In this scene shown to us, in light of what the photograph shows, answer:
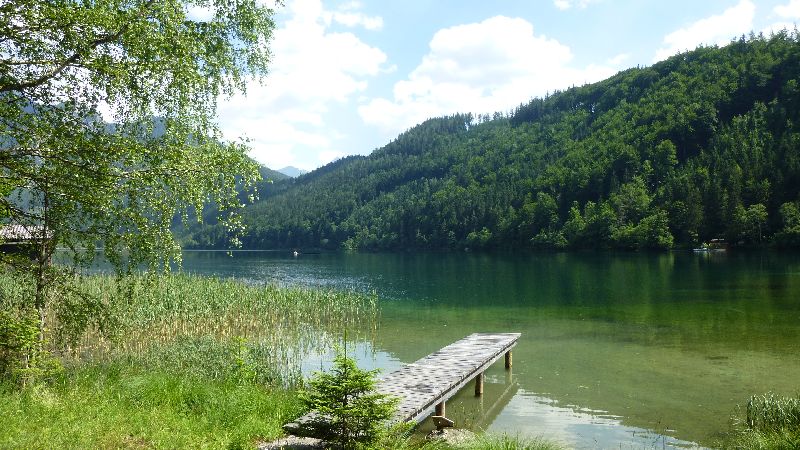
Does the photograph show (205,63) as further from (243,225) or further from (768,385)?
(768,385)

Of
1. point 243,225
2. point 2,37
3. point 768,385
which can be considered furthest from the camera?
point 768,385

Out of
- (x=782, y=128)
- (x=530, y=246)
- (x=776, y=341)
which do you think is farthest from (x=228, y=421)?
(x=782, y=128)

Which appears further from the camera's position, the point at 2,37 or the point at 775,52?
the point at 775,52

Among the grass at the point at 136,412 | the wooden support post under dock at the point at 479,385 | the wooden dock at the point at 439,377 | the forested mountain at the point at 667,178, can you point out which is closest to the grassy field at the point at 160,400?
the grass at the point at 136,412

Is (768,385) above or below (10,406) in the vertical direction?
below

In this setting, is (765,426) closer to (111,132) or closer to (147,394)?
(147,394)

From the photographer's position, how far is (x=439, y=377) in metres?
15.5

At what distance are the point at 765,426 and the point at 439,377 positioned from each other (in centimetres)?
770

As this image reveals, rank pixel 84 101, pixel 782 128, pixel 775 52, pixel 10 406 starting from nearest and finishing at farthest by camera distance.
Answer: pixel 10 406 → pixel 84 101 → pixel 782 128 → pixel 775 52

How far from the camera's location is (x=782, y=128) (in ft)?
424

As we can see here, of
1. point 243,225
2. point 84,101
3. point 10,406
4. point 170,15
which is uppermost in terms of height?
point 170,15

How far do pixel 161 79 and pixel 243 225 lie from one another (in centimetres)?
325

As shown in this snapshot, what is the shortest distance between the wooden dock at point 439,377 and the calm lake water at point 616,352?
1126 mm

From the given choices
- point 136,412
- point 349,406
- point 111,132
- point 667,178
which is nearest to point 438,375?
point 349,406
